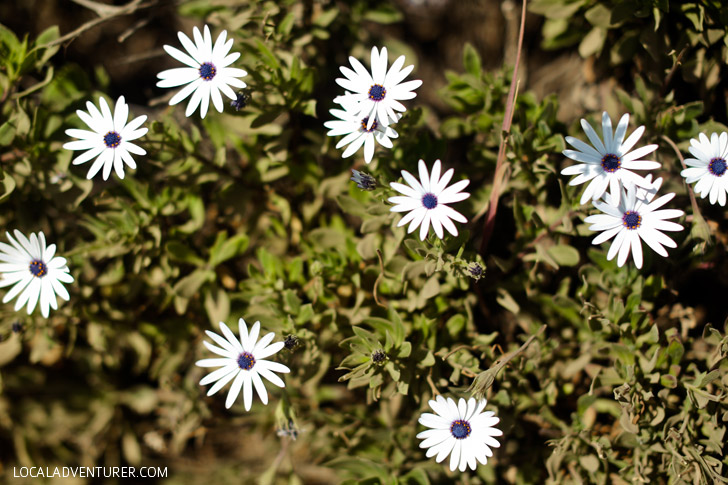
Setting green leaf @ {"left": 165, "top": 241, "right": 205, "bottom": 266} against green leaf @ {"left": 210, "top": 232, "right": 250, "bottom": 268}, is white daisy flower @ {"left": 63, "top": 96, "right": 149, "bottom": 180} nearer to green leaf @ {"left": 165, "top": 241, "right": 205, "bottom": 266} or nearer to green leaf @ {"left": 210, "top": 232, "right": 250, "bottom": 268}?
green leaf @ {"left": 165, "top": 241, "right": 205, "bottom": 266}

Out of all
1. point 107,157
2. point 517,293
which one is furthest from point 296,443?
point 107,157

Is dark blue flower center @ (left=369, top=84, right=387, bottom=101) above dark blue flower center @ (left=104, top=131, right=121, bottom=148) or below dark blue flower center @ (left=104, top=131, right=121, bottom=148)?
below

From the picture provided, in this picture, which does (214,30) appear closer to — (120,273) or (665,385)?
(120,273)

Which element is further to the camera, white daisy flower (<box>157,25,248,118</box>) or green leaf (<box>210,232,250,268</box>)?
green leaf (<box>210,232,250,268</box>)

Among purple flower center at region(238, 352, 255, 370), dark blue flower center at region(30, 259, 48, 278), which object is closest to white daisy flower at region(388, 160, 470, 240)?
purple flower center at region(238, 352, 255, 370)

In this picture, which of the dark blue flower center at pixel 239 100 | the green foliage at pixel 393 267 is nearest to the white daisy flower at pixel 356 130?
the green foliage at pixel 393 267

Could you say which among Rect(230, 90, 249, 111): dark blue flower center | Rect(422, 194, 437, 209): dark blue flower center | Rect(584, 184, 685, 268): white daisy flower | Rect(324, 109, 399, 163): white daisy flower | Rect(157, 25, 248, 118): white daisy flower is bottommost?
Rect(584, 184, 685, 268): white daisy flower

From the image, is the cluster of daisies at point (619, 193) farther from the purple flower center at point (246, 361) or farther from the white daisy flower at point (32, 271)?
the white daisy flower at point (32, 271)
